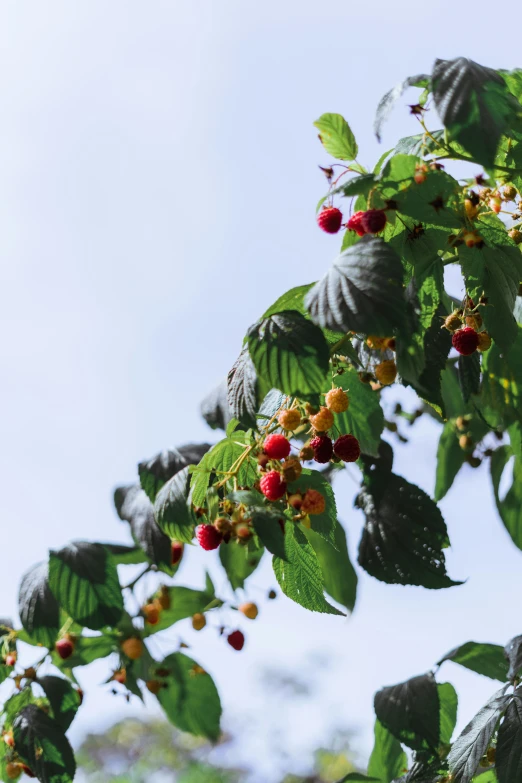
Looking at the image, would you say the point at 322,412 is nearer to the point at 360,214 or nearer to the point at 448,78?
the point at 360,214

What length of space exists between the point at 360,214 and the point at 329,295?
13cm

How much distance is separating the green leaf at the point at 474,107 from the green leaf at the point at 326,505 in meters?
0.38

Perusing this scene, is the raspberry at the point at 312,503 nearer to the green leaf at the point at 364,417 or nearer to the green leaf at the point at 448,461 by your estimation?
the green leaf at the point at 364,417

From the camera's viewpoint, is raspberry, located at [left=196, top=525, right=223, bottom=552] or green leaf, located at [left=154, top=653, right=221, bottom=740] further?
green leaf, located at [left=154, top=653, right=221, bottom=740]

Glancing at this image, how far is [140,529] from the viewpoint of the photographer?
125 cm

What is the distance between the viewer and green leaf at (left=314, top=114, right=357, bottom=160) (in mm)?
823

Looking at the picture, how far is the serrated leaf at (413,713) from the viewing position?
100 cm

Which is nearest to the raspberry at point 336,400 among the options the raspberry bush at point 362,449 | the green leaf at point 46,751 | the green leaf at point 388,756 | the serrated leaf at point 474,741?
the raspberry bush at point 362,449

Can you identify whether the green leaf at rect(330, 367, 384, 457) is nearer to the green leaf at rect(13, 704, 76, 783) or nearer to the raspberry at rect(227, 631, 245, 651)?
the raspberry at rect(227, 631, 245, 651)

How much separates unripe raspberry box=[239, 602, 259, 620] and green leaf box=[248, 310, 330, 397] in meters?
0.73

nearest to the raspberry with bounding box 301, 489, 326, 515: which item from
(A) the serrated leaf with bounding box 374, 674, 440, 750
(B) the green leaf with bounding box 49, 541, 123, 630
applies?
(A) the serrated leaf with bounding box 374, 674, 440, 750

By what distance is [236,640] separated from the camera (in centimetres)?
136

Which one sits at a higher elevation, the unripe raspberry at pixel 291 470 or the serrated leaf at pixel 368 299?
the serrated leaf at pixel 368 299

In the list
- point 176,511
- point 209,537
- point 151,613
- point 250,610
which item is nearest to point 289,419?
point 209,537
